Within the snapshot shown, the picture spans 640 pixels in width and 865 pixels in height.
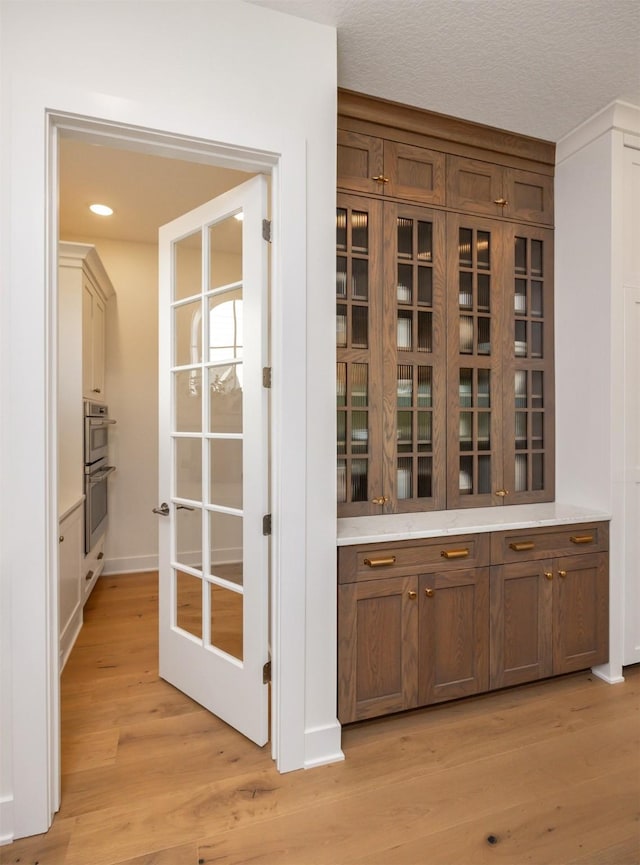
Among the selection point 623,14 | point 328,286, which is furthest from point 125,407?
point 623,14

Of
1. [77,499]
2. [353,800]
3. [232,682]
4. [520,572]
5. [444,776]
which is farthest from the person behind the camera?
[77,499]

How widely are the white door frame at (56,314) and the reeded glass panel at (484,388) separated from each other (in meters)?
1.26

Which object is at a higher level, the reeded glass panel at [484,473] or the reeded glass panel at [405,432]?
the reeded glass panel at [405,432]

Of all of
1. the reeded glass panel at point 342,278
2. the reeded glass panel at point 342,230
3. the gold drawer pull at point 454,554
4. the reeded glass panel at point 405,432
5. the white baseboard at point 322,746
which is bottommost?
the white baseboard at point 322,746

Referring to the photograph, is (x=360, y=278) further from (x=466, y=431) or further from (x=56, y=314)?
(x=56, y=314)

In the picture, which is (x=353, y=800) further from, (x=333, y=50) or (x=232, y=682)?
(x=333, y=50)

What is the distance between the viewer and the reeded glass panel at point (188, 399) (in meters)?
2.22

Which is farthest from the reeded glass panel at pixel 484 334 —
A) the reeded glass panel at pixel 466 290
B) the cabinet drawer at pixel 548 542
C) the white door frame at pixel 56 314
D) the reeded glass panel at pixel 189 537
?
the reeded glass panel at pixel 189 537

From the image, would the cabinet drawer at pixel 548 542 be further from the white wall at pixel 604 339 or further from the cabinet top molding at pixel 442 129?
the cabinet top molding at pixel 442 129

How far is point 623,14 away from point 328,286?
156 cm

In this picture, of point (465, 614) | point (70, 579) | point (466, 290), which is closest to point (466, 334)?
point (466, 290)

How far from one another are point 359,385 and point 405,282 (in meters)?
0.61

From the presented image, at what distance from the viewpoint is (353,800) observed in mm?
1697

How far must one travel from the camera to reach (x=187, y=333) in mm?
2281
